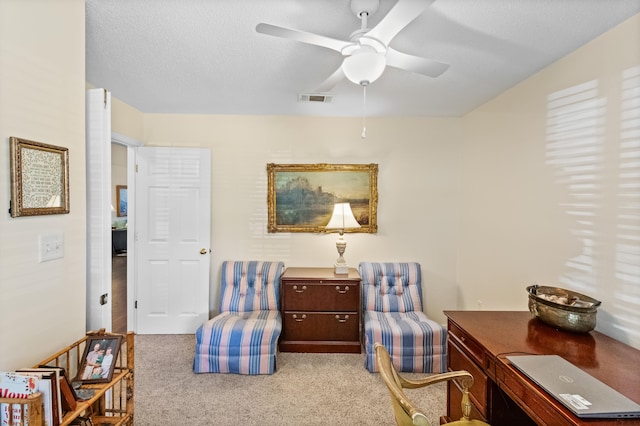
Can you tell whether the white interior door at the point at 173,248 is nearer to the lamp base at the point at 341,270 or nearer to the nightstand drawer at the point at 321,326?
the nightstand drawer at the point at 321,326

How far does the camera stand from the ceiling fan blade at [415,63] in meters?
1.53

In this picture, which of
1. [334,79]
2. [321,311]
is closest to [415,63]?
[334,79]

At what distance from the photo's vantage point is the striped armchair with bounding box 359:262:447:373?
2.61 m

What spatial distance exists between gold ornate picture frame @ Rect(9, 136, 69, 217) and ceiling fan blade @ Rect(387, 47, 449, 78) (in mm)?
1659

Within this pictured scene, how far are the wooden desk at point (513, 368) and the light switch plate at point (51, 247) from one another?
2.10m

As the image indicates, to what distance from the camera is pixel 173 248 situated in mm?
3363

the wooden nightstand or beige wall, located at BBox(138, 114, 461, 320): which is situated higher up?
beige wall, located at BBox(138, 114, 461, 320)

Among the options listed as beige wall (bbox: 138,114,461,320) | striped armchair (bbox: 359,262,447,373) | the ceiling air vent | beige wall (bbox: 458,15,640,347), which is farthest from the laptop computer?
the ceiling air vent

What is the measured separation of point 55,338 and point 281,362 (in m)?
1.84

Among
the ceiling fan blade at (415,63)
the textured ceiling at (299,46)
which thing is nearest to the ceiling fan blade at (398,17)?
the ceiling fan blade at (415,63)

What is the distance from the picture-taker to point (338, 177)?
347cm

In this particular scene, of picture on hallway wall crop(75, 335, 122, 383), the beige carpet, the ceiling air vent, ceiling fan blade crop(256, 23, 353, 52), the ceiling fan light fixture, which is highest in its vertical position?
the ceiling air vent

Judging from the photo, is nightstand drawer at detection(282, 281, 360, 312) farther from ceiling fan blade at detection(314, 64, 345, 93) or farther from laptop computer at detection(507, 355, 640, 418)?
ceiling fan blade at detection(314, 64, 345, 93)

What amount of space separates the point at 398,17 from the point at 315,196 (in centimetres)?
234
